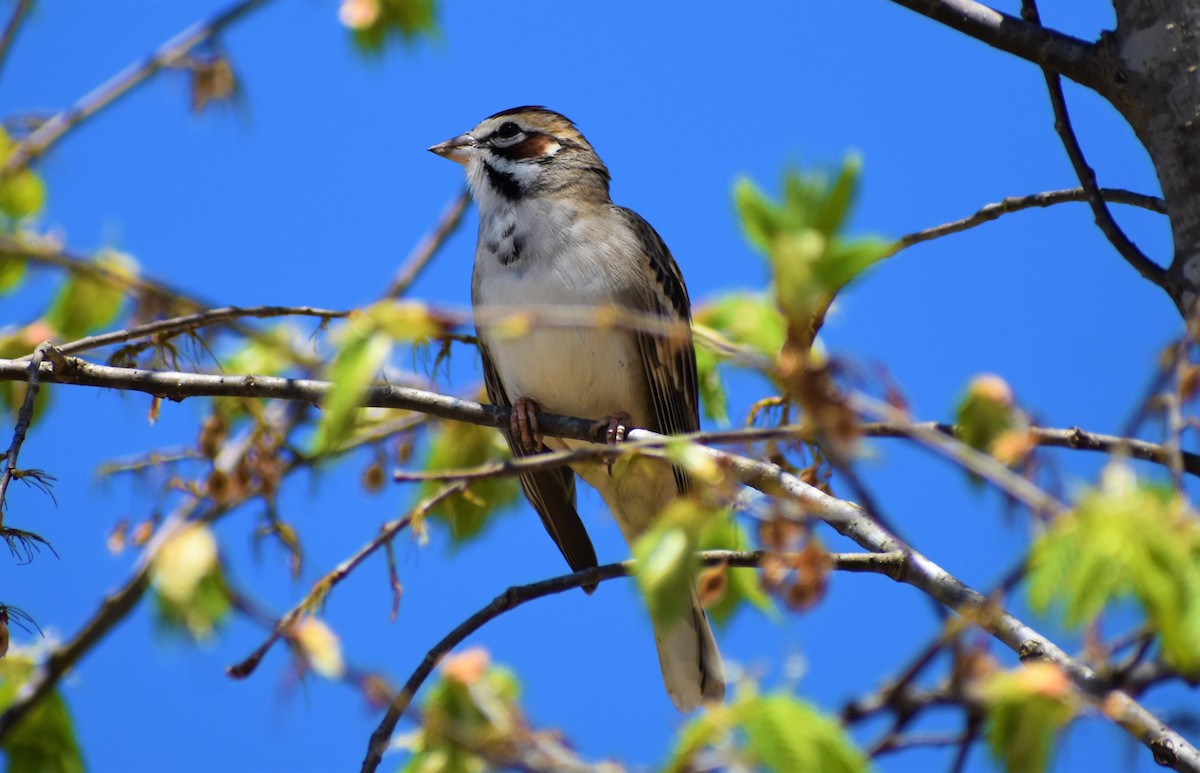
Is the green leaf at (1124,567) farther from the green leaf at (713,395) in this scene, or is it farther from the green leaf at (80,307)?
the green leaf at (80,307)

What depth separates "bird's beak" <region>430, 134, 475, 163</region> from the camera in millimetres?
6457

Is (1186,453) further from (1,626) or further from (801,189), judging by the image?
(1,626)

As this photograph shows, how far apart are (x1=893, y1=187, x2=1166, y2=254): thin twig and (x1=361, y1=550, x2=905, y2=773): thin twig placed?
1.05 metres

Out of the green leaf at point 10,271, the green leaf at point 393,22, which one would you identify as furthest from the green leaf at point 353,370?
the green leaf at point 393,22

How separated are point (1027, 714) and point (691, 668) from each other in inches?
142

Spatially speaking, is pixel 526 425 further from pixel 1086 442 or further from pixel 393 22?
pixel 1086 442

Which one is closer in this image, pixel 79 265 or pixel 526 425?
pixel 79 265

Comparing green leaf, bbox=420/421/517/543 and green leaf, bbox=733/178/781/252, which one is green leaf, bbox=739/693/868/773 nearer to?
green leaf, bbox=733/178/781/252

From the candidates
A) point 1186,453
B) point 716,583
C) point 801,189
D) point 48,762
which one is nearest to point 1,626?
point 48,762

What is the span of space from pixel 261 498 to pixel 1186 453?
304cm

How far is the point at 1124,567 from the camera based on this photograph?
176 cm

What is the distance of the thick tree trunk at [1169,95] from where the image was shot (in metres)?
3.49

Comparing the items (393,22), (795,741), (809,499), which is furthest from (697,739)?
(393,22)

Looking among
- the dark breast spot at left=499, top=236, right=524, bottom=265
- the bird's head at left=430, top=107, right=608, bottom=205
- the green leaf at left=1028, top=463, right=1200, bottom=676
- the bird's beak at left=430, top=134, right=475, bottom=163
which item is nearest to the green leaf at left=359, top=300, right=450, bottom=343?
the green leaf at left=1028, top=463, right=1200, bottom=676
